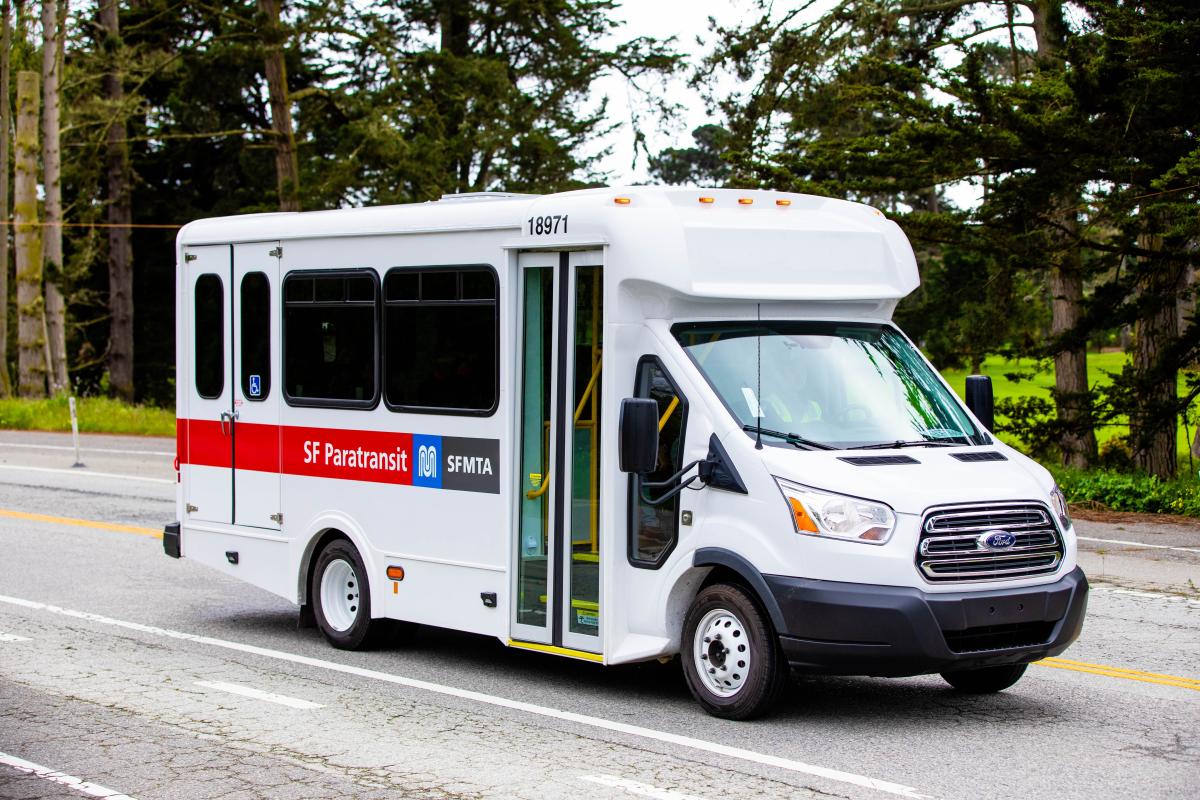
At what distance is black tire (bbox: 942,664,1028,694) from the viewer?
27.9ft

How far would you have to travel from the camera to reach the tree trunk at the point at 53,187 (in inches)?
1518

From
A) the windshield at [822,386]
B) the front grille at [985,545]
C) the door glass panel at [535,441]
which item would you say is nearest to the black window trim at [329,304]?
the door glass panel at [535,441]

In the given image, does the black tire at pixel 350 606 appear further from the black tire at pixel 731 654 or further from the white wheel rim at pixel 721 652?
the white wheel rim at pixel 721 652

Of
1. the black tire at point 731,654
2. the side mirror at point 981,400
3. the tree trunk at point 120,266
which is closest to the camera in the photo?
the black tire at point 731,654

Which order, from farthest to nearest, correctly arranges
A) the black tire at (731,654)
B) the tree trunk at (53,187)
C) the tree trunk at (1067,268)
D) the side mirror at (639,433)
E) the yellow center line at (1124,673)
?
A: 1. the tree trunk at (53,187)
2. the tree trunk at (1067,268)
3. the yellow center line at (1124,673)
4. the side mirror at (639,433)
5. the black tire at (731,654)

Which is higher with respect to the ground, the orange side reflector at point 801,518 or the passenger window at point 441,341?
the passenger window at point 441,341

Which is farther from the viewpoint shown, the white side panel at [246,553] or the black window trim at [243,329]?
the black window trim at [243,329]

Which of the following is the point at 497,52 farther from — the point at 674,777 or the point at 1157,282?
the point at 674,777

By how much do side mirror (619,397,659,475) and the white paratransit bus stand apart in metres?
0.02

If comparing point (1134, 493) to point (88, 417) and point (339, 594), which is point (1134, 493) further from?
point (88, 417)

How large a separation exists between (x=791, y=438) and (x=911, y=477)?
69 cm

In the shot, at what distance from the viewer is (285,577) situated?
35.3ft

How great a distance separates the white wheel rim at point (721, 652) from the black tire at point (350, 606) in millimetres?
2836

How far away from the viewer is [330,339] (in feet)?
34.3
